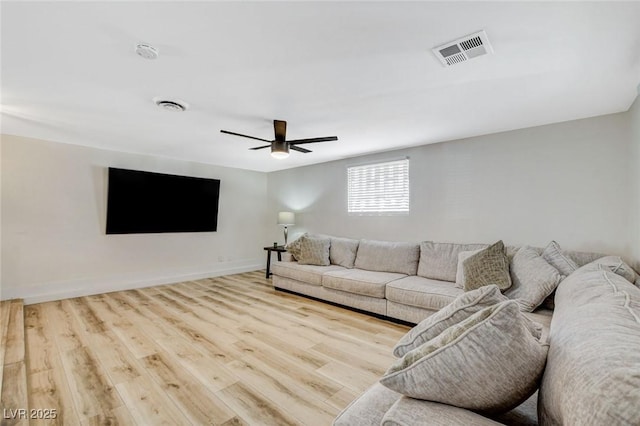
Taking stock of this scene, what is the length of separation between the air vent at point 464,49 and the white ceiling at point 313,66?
0.18 ft

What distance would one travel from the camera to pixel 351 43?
1804 mm

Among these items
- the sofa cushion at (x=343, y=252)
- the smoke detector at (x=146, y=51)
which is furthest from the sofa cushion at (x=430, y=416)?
the sofa cushion at (x=343, y=252)

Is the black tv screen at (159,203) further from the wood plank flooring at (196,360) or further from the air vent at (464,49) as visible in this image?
the air vent at (464,49)

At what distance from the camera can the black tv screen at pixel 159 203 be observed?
15.0 ft

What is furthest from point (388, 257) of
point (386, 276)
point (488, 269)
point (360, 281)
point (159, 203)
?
point (159, 203)

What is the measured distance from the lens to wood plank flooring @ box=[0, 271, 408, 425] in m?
1.83

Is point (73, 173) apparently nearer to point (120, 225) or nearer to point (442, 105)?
point (120, 225)

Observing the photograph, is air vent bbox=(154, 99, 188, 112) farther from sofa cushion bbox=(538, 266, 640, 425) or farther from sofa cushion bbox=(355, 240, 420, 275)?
sofa cushion bbox=(538, 266, 640, 425)

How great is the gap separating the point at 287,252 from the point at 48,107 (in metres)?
3.42

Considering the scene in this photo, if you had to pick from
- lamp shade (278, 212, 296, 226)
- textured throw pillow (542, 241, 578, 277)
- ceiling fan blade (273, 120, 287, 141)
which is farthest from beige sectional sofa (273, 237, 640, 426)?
lamp shade (278, 212, 296, 226)

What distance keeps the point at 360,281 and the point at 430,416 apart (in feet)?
9.11

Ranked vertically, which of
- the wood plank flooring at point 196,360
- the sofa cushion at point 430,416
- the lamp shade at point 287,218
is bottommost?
the wood plank flooring at point 196,360

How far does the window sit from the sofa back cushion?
2.11ft

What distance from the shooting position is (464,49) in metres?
1.84
